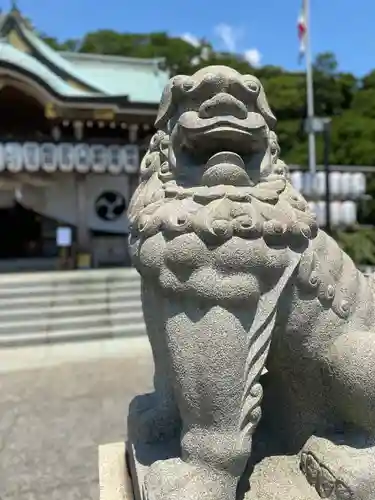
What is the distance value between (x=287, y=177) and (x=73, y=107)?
851 centimetres

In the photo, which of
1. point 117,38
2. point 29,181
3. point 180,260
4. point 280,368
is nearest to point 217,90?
point 180,260

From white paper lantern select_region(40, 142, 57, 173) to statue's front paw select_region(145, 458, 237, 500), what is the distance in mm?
9100

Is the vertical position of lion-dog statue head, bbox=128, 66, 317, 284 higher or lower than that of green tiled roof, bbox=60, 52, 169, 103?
lower

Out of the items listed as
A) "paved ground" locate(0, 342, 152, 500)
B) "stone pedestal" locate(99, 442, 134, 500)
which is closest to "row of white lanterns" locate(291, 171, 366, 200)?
"paved ground" locate(0, 342, 152, 500)

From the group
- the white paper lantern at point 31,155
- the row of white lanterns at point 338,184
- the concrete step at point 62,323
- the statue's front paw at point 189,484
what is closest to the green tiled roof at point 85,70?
the white paper lantern at point 31,155

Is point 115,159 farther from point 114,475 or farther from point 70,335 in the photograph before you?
point 114,475

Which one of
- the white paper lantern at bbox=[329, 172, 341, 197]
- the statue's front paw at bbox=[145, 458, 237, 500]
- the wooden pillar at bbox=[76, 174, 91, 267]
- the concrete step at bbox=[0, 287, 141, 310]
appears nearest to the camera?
the statue's front paw at bbox=[145, 458, 237, 500]

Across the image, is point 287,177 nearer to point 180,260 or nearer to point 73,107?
point 180,260

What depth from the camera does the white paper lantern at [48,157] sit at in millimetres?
9859

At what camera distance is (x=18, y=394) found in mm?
4699

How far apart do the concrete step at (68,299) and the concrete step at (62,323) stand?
36 centimetres

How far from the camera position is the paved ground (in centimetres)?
314

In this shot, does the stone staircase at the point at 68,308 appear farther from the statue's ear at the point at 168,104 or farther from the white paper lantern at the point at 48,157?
the statue's ear at the point at 168,104

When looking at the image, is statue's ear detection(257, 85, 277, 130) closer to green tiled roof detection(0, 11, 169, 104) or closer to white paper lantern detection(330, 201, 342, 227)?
green tiled roof detection(0, 11, 169, 104)
